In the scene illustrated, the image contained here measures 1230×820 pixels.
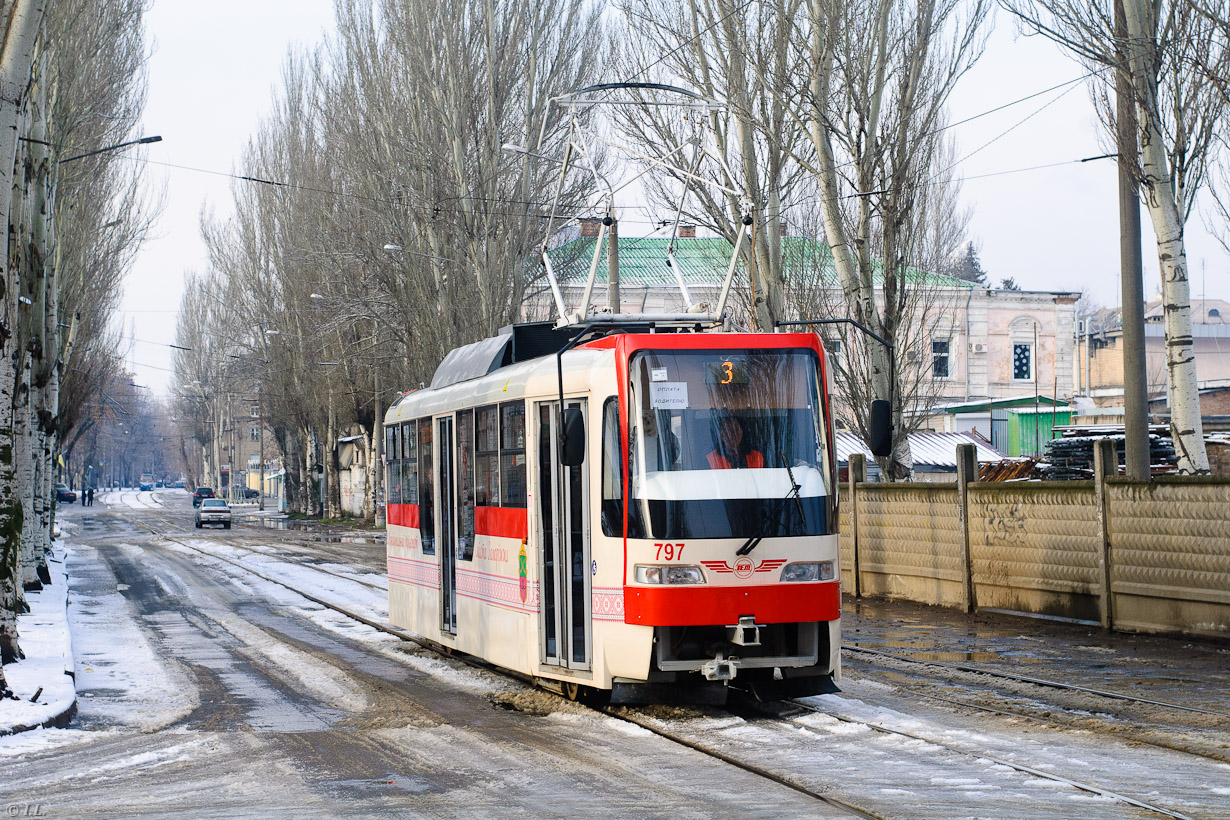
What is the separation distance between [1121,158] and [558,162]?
19.8 meters

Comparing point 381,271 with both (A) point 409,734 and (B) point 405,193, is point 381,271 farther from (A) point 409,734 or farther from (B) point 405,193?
(A) point 409,734

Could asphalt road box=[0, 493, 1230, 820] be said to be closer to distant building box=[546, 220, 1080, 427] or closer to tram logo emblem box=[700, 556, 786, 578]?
tram logo emblem box=[700, 556, 786, 578]

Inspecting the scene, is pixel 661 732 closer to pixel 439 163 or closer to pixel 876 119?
pixel 876 119

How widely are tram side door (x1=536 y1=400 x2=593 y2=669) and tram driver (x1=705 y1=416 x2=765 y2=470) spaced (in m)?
1.02

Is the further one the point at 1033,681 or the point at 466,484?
the point at 466,484

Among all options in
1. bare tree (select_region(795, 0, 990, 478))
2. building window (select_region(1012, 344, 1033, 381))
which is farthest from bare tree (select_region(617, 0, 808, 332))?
building window (select_region(1012, 344, 1033, 381))

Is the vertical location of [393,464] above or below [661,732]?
above

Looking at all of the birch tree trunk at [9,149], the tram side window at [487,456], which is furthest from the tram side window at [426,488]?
the birch tree trunk at [9,149]

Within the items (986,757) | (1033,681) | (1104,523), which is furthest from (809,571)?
(1104,523)

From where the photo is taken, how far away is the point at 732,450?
400 inches

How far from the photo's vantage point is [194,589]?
83.9 ft

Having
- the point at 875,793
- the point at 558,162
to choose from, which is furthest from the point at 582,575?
the point at 558,162

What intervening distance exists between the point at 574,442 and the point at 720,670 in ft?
6.26

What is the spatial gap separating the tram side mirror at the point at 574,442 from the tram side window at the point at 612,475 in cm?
30
